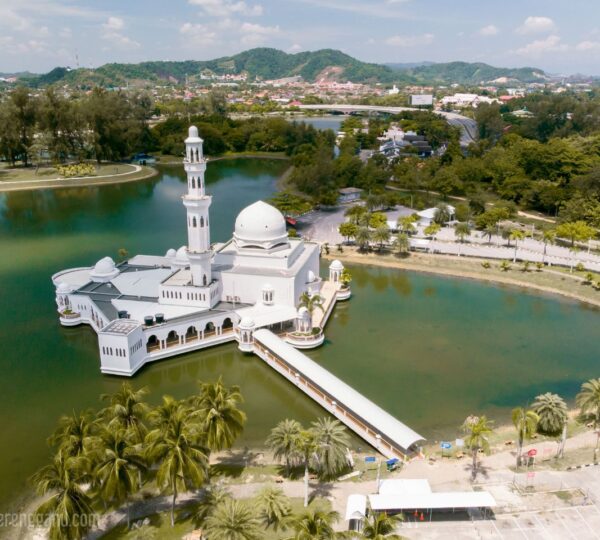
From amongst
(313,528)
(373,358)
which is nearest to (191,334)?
(373,358)

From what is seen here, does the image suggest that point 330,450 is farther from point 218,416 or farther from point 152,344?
point 152,344

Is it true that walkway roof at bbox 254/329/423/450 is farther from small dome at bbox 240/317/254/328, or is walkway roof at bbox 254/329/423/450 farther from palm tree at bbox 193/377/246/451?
palm tree at bbox 193/377/246/451

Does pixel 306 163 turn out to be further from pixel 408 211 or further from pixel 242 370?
pixel 242 370

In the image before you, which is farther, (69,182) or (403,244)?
(69,182)

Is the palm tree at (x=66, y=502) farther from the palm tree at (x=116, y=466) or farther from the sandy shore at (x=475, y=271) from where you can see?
the sandy shore at (x=475, y=271)

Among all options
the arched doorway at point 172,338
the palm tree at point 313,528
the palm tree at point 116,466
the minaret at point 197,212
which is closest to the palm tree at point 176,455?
the palm tree at point 116,466
